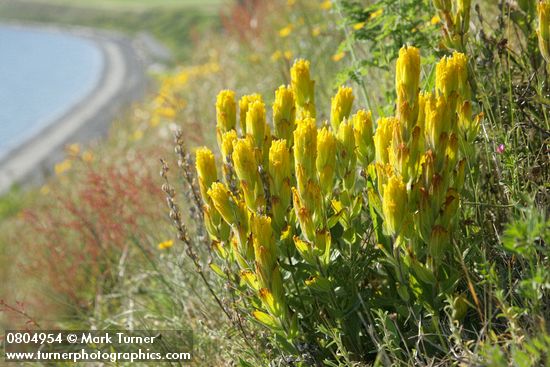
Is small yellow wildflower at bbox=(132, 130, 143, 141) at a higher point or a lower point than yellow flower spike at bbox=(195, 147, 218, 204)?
higher

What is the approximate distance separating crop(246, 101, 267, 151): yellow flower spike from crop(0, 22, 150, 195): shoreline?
447 inches

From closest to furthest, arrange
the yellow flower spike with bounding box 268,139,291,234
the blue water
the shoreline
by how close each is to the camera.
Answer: the yellow flower spike with bounding box 268,139,291,234, the shoreline, the blue water

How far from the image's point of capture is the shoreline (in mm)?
17828

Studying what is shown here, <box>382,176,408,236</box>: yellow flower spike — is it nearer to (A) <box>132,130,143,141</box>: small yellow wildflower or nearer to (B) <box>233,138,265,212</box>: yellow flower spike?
(B) <box>233,138,265,212</box>: yellow flower spike

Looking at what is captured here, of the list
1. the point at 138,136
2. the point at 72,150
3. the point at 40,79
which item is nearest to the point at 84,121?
the point at 40,79

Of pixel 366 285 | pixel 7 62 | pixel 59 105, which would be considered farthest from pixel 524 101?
pixel 7 62

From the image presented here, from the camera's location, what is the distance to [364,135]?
7.00ft

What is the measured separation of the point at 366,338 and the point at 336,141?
682 mm

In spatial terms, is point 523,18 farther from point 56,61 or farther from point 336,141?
point 56,61

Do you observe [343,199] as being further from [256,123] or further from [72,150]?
[72,150]

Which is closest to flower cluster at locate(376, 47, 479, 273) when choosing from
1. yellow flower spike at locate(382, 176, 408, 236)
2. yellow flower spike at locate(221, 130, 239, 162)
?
yellow flower spike at locate(382, 176, 408, 236)

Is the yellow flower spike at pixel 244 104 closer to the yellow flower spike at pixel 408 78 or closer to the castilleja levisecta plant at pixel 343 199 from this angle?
the castilleja levisecta plant at pixel 343 199

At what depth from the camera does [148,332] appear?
302cm

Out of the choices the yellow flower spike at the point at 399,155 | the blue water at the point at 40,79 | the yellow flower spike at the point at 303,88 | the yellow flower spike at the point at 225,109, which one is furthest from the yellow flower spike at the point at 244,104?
the blue water at the point at 40,79
